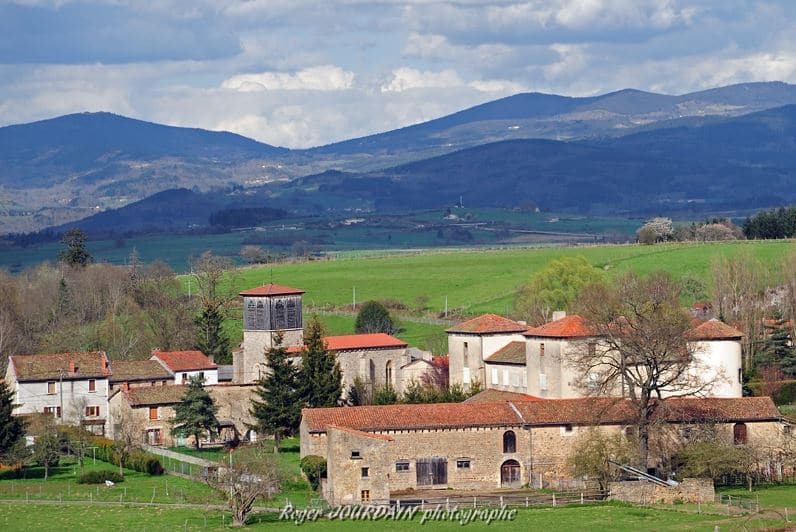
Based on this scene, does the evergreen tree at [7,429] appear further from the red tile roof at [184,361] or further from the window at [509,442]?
the red tile roof at [184,361]

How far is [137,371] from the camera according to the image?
78688mm

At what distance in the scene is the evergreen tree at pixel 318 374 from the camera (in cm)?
6794

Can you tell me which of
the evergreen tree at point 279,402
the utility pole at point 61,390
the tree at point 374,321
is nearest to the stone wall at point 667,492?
the evergreen tree at point 279,402

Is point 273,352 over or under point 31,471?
over

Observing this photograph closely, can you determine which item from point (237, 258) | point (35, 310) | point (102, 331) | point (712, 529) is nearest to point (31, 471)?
point (712, 529)

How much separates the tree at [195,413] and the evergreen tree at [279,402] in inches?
75.9

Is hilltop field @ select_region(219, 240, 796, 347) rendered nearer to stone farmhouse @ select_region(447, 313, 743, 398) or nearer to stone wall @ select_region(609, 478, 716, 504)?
stone farmhouse @ select_region(447, 313, 743, 398)

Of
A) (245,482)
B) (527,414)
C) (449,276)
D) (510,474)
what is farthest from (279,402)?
(449,276)

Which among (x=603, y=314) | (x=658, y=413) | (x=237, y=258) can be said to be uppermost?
(x=237, y=258)

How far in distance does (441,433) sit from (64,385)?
25.3 m

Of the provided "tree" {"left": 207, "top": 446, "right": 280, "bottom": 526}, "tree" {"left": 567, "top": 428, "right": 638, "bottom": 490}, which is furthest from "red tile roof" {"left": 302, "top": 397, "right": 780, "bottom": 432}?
"tree" {"left": 207, "top": 446, "right": 280, "bottom": 526}

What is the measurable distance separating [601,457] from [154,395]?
24490 mm

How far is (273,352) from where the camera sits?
2702 inches

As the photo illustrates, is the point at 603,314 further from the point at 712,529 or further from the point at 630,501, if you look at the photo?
the point at 712,529
